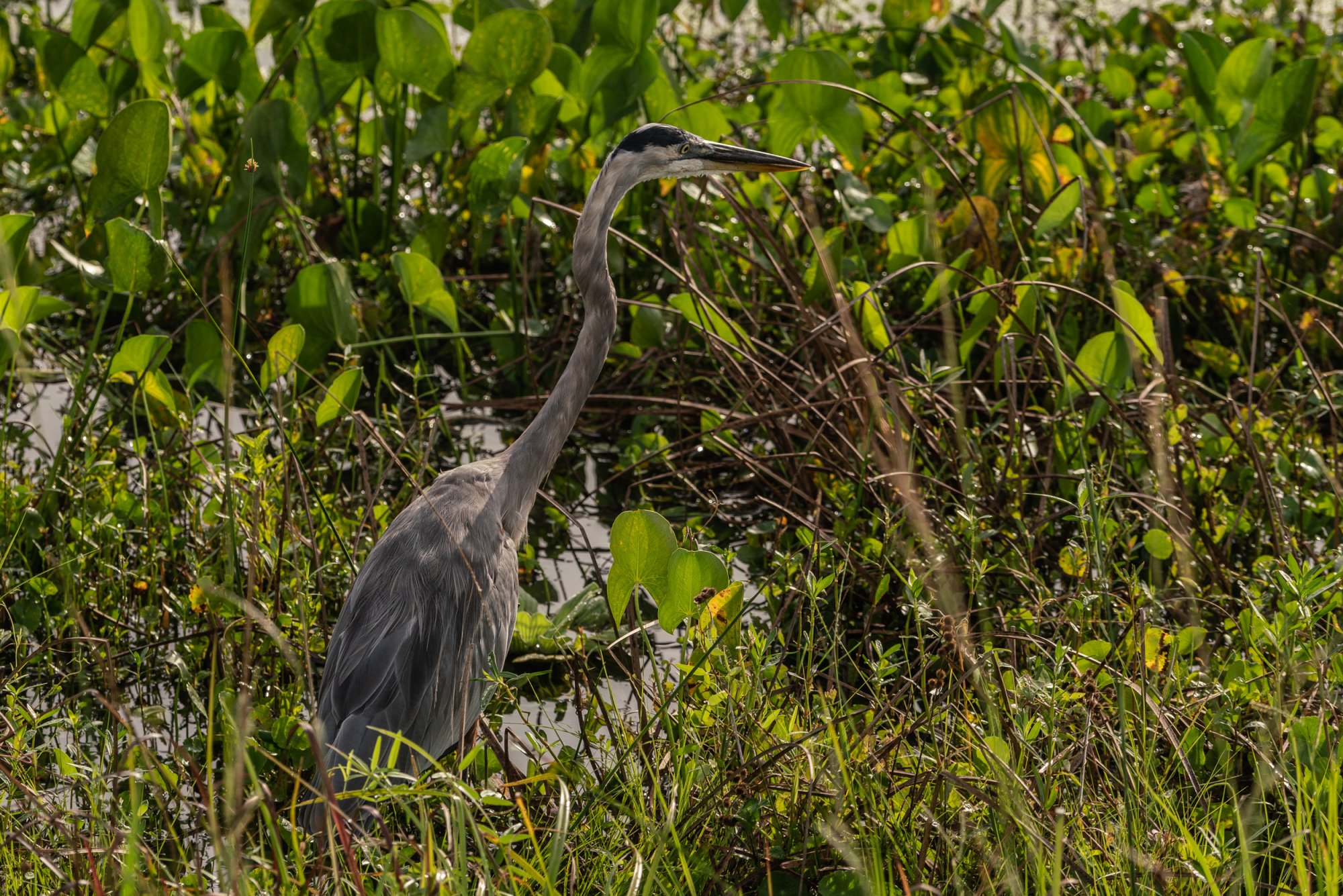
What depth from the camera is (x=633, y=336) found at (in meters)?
3.36

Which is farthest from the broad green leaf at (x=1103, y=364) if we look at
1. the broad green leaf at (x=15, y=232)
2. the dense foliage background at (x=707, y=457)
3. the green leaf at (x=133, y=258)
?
the broad green leaf at (x=15, y=232)

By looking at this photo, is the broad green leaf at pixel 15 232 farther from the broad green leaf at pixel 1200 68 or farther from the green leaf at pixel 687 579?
the broad green leaf at pixel 1200 68

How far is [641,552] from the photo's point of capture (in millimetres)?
2041

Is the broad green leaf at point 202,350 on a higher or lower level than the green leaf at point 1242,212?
lower

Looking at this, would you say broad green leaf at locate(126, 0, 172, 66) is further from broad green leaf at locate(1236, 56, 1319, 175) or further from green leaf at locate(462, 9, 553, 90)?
broad green leaf at locate(1236, 56, 1319, 175)

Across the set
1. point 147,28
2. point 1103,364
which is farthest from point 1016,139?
point 147,28

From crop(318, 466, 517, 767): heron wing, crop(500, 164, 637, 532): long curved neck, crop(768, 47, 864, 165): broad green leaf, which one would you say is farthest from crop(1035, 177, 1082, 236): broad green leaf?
crop(318, 466, 517, 767): heron wing

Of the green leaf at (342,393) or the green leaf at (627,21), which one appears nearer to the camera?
the green leaf at (342,393)

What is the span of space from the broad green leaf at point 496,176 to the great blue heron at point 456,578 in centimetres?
82

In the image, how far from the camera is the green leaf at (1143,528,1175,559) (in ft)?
7.87

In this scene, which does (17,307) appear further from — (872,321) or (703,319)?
(872,321)

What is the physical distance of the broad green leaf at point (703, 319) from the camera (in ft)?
9.56

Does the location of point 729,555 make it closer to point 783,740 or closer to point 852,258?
point 783,740

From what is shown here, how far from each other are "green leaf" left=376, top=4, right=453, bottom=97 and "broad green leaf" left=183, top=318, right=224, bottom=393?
1.00 metres
